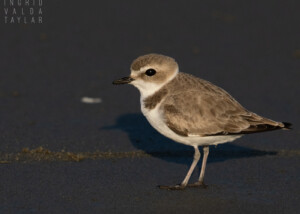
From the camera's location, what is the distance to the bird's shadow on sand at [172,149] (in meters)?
8.08

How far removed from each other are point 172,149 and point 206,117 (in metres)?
1.27

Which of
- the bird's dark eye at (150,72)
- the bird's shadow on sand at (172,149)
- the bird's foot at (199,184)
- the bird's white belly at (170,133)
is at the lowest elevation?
the bird's shadow on sand at (172,149)

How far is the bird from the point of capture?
23.2 ft

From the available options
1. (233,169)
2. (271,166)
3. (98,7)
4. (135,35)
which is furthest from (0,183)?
(98,7)

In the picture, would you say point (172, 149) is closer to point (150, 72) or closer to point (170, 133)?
point (170, 133)

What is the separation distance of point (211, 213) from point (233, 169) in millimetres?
1358

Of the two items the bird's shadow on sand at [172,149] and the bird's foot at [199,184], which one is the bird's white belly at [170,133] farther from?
the bird's shadow on sand at [172,149]

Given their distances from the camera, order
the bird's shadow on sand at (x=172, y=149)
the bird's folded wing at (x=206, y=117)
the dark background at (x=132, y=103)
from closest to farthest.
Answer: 1. the dark background at (x=132, y=103)
2. the bird's folded wing at (x=206, y=117)
3. the bird's shadow on sand at (x=172, y=149)

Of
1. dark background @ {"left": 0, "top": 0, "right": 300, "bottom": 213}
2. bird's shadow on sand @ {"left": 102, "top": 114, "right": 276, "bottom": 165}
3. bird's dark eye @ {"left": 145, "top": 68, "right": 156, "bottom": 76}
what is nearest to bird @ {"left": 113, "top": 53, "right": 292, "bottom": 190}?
bird's dark eye @ {"left": 145, "top": 68, "right": 156, "bottom": 76}

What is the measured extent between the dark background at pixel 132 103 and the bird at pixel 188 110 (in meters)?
0.56

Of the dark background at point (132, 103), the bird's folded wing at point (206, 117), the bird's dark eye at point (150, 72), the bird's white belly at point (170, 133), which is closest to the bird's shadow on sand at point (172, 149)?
the dark background at point (132, 103)

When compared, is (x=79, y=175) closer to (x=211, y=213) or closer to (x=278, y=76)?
(x=211, y=213)

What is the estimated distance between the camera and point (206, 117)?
Answer: 7.14 metres

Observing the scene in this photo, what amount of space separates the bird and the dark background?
562 mm
